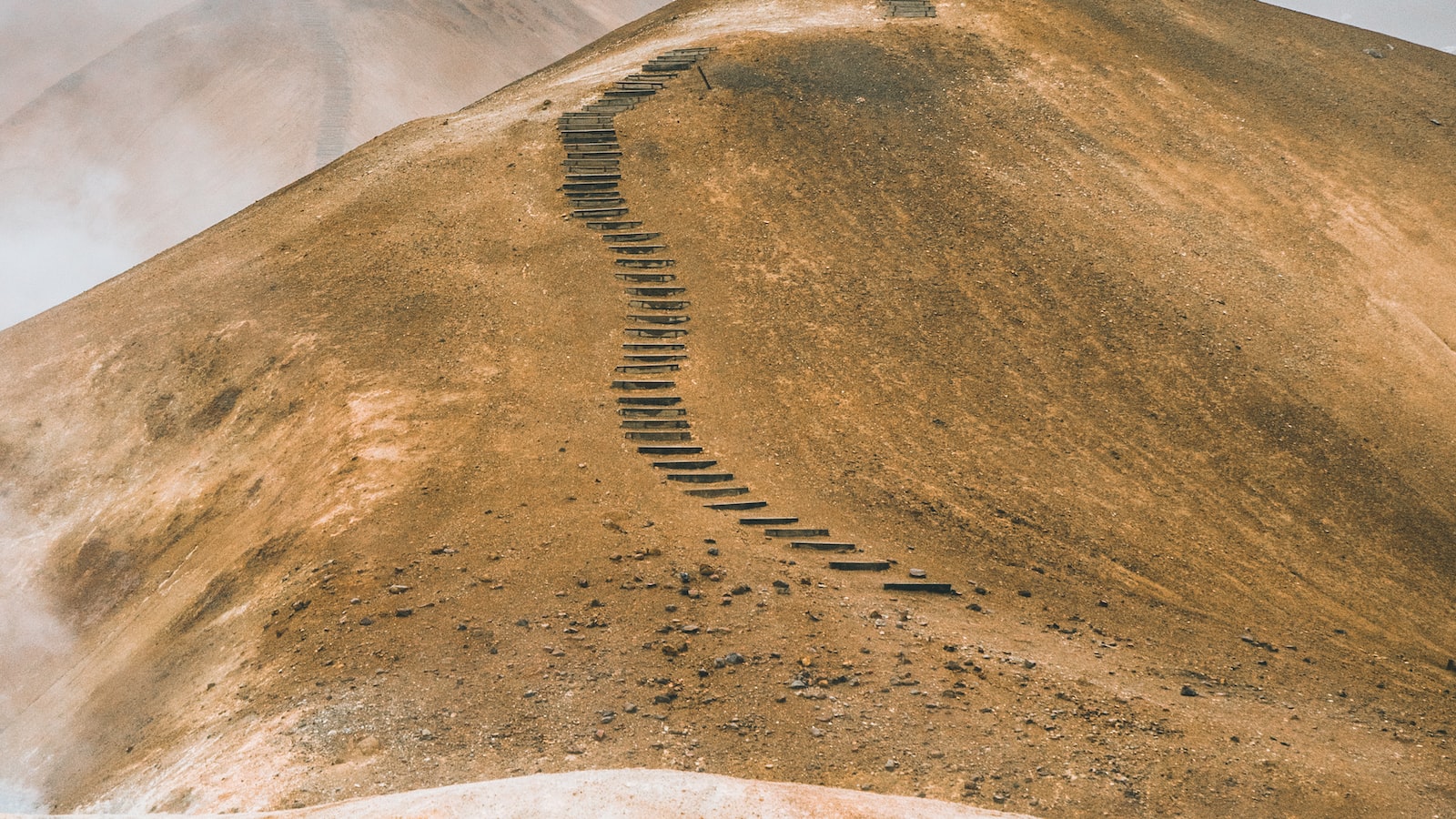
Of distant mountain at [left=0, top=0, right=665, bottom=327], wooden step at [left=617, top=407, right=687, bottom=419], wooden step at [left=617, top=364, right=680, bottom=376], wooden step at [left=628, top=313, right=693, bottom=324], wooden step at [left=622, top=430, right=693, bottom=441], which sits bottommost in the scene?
distant mountain at [left=0, top=0, right=665, bottom=327]

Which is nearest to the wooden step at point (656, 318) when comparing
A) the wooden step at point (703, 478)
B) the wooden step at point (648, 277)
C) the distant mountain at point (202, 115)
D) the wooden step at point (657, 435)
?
the wooden step at point (648, 277)

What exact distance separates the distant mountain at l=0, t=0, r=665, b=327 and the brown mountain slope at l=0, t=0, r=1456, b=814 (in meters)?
37.0

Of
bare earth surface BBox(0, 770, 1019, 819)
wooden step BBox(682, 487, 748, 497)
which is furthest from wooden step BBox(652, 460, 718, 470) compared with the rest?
bare earth surface BBox(0, 770, 1019, 819)

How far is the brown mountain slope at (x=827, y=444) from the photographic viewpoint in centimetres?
1316

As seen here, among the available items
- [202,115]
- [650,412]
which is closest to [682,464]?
[650,412]

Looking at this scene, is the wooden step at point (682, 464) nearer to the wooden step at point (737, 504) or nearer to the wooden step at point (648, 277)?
the wooden step at point (737, 504)

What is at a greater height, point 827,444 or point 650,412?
point 650,412

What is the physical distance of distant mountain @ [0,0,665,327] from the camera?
64.0m

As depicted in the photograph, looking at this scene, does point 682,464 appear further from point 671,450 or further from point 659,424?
point 659,424

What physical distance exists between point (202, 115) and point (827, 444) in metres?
66.2

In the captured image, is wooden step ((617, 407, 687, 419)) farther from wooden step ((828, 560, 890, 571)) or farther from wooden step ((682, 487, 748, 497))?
wooden step ((828, 560, 890, 571))

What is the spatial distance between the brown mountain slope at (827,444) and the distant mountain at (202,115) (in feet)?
122

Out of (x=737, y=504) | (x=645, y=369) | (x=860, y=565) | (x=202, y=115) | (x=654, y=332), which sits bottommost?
(x=202, y=115)

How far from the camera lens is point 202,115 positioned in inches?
2815
